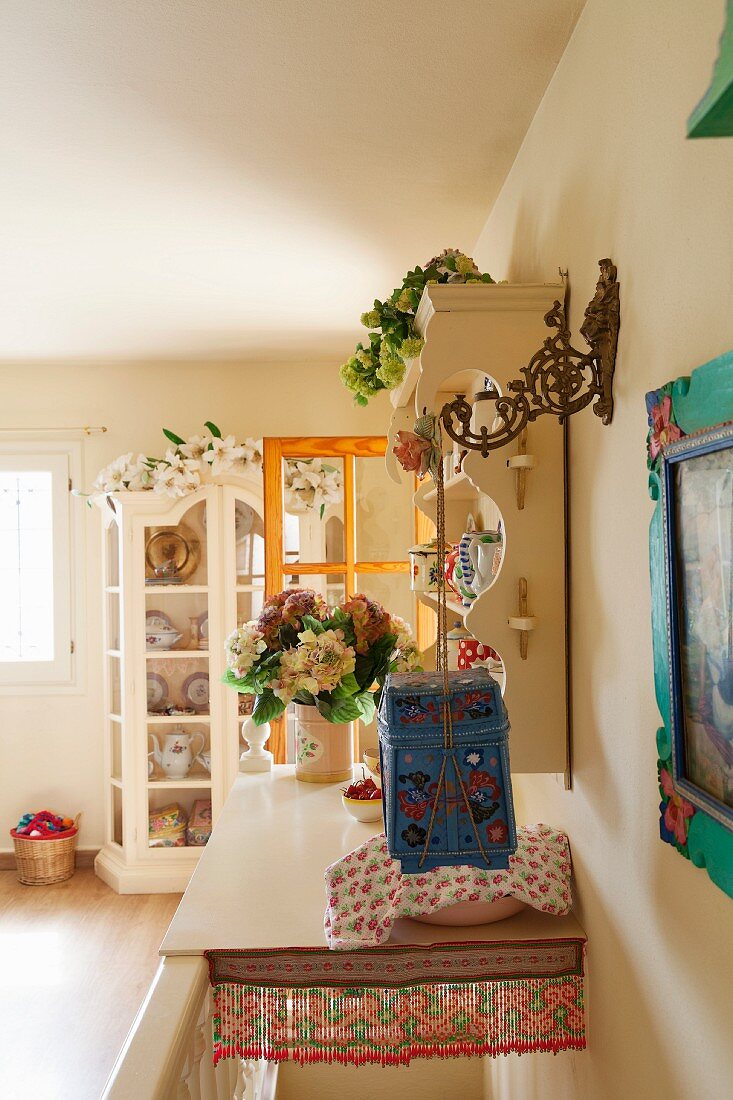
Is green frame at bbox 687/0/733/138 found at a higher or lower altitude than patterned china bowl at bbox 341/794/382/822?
higher

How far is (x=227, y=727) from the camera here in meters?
4.24

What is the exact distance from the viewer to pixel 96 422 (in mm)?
4566

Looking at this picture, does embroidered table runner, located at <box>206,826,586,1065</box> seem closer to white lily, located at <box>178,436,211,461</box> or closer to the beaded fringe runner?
the beaded fringe runner

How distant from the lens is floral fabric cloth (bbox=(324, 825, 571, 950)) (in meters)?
1.56

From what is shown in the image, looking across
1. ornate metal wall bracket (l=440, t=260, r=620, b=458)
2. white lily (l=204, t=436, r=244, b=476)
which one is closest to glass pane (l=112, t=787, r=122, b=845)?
white lily (l=204, t=436, r=244, b=476)

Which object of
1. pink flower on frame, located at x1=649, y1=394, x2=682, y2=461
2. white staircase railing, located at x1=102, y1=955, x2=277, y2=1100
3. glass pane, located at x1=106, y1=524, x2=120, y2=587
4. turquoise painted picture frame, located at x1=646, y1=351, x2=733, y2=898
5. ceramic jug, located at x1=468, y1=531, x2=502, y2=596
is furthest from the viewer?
glass pane, located at x1=106, y1=524, x2=120, y2=587

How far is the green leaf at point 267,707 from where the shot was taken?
8.54 feet

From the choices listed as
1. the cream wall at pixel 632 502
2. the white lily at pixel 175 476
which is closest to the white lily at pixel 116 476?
the white lily at pixel 175 476

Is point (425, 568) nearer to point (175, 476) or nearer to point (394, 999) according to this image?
point (394, 999)

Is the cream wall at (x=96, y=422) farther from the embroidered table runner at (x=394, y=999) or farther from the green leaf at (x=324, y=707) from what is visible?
the embroidered table runner at (x=394, y=999)

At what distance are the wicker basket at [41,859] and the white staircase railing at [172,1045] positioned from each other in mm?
2863

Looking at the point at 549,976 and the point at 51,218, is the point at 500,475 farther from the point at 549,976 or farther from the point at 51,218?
the point at 51,218

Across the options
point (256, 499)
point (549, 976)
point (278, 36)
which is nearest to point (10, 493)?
point (256, 499)

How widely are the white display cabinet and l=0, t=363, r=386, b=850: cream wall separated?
0.40 meters
